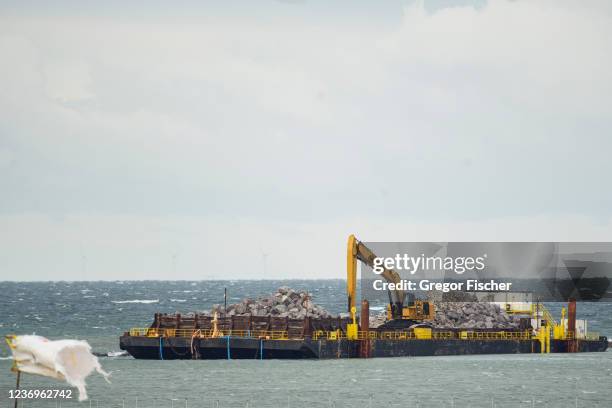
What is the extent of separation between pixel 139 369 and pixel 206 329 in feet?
28.2

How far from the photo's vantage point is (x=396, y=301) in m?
103

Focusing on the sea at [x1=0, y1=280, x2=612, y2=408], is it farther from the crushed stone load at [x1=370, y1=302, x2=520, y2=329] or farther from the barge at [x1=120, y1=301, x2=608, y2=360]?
the crushed stone load at [x1=370, y1=302, x2=520, y2=329]

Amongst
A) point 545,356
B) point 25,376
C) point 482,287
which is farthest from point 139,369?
point 482,287

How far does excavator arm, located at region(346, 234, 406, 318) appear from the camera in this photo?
96250mm

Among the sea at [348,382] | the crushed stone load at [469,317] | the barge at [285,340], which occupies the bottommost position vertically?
the sea at [348,382]

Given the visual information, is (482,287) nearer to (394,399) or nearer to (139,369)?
(139,369)

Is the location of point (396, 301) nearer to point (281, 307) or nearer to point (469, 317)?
point (469, 317)

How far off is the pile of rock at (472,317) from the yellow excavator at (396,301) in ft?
12.2

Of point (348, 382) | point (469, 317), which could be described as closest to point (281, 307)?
point (469, 317)

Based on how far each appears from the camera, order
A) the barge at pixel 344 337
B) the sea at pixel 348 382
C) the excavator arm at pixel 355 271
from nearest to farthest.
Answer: the sea at pixel 348 382 < the barge at pixel 344 337 < the excavator arm at pixel 355 271

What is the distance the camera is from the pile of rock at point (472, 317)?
349ft

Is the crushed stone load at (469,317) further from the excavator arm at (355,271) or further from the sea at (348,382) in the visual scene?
the sea at (348,382)

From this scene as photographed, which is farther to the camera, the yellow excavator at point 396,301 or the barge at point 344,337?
the yellow excavator at point 396,301

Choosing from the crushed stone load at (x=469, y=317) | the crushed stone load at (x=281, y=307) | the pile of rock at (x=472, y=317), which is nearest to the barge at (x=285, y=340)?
the crushed stone load at (x=469, y=317)
